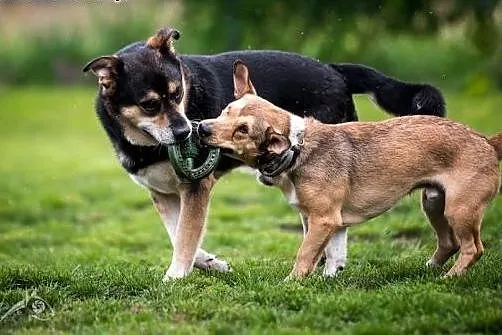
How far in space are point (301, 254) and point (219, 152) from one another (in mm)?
996

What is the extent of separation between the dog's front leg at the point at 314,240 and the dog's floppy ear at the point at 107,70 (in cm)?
177

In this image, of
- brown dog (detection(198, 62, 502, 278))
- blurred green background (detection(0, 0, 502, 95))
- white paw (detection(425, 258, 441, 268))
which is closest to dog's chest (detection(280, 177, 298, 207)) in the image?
brown dog (detection(198, 62, 502, 278))

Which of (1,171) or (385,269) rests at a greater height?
(385,269)

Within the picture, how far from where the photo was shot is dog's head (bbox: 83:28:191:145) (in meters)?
7.12

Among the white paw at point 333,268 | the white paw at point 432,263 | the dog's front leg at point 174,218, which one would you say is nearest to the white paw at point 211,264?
the dog's front leg at point 174,218

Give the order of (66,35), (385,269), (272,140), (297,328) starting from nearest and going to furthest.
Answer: (297,328) → (272,140) → (385,269) → (66,35)

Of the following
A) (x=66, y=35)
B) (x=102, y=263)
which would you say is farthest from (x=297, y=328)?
(x=66, y=35)

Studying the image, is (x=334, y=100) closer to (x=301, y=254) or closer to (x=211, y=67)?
(x=211, y=67)

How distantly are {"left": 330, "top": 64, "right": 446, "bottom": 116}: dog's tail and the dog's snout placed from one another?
5.29 ft

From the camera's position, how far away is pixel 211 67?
771cm

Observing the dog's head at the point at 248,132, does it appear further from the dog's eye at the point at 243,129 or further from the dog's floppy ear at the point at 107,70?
the dog's floppy ear at the point at 107,70

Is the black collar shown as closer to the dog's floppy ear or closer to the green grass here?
the green grass

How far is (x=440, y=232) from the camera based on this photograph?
24.5 feet

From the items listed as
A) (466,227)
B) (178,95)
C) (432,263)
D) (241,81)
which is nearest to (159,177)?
(178,95)
